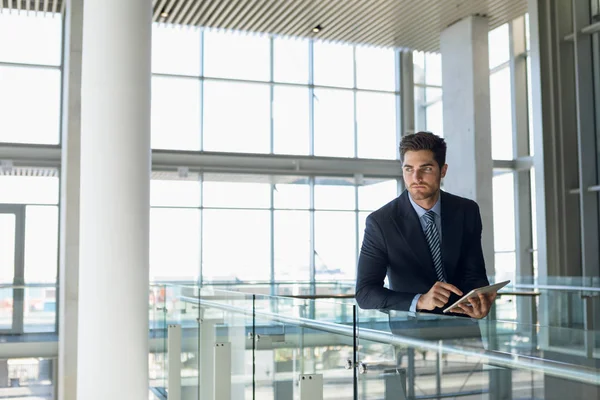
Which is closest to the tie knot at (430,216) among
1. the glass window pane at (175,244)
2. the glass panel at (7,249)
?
Result: the glass window pane at (175,244)

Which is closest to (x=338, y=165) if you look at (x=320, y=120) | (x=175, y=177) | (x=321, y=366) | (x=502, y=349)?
(x=320, y=120)

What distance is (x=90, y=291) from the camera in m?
3.25

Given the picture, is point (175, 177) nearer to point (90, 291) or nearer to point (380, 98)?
point (380, 98)

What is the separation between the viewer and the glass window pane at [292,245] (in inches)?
704

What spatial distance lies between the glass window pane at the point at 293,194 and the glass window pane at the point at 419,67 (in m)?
4.54

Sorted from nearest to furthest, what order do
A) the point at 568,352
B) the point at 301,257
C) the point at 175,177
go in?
the point at 568,352
the point at 175,177
the point at 301,257

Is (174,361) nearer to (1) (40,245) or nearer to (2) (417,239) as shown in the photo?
(2) (417,239)

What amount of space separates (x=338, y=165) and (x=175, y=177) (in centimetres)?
390

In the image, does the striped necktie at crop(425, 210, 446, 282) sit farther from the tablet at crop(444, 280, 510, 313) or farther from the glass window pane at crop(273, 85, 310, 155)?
the glass window pane at crop(273, 85, 310, 155)

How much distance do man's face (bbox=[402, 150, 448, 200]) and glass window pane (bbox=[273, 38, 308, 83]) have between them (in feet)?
51.2

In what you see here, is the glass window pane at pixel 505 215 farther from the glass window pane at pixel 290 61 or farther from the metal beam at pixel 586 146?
the metal beam at pixel 586 146

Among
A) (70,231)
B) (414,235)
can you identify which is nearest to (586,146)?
(70,231)

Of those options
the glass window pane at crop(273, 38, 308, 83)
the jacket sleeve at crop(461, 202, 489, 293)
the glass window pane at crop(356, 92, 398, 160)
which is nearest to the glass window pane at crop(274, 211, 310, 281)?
the glass window pane at crop(356, 92, 398, 160)

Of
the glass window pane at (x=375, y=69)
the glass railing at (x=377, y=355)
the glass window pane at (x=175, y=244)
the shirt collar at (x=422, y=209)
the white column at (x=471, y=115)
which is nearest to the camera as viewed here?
the glass railing at (x=377, y=355)
